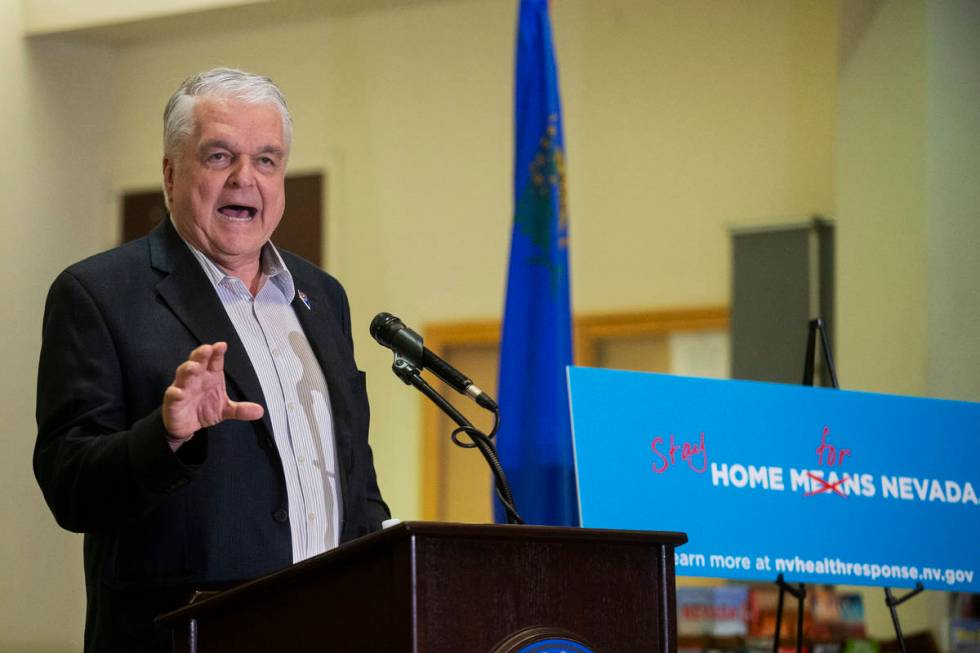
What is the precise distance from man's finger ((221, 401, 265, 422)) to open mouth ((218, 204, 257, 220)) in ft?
1.77

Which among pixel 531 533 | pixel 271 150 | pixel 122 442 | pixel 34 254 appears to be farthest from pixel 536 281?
pixel 34 254

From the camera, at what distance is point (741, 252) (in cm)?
602

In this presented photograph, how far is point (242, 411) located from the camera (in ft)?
5.14

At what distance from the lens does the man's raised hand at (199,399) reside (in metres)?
1.52

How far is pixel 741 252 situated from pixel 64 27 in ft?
12.3

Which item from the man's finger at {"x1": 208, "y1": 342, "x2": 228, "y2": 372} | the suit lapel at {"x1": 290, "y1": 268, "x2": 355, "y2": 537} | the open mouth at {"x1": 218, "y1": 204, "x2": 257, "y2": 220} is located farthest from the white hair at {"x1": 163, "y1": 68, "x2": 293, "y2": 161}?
the man's finger at {"x1": 208, "y1": 342, "x2": 228, "y2": 372}

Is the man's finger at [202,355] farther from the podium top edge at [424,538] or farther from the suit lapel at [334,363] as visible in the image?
the suit lapel at [334,363]

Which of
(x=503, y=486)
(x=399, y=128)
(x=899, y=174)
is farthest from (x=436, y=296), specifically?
(x=503, y=486)

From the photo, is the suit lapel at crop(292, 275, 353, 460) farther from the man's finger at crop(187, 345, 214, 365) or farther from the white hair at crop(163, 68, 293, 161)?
the man's finger at crop(187, 345, 214, 365)

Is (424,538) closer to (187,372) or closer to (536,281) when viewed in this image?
(187,372)

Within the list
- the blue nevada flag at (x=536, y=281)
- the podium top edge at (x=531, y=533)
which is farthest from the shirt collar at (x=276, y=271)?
the blue nevada flag at (x=536, y=281)

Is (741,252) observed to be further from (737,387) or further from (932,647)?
(737,387)

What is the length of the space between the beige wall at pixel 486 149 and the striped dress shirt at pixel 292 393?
3.63 meters

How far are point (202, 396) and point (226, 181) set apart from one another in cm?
58
